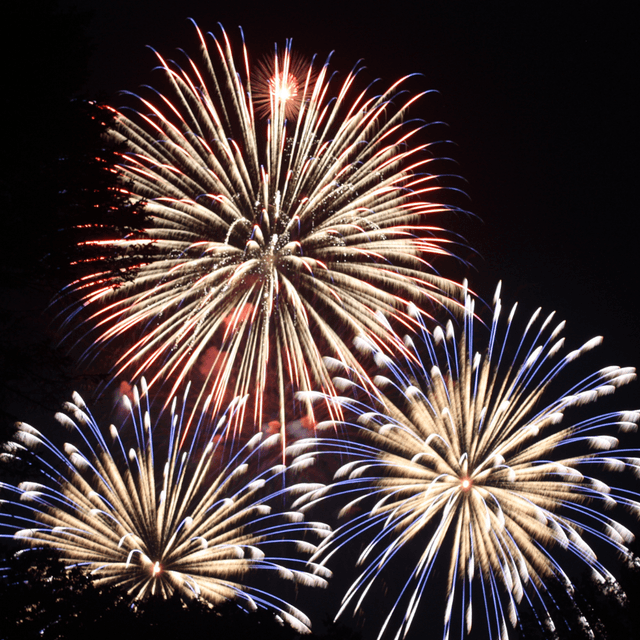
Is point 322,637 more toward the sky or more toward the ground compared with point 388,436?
more toward the ground

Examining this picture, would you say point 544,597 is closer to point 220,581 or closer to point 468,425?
point 468,425

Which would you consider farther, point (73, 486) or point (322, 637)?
point (73, 486)

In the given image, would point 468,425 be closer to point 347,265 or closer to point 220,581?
point 347,265

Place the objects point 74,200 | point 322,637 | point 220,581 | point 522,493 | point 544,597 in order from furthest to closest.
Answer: point 220,581
point 522,493
point 544,597
point 322,637
point 74,200

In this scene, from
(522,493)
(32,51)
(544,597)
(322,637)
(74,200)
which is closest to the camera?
(32,51)

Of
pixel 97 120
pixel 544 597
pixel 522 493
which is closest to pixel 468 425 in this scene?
pixel 522 493

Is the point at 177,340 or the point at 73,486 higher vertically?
the point at 177,340

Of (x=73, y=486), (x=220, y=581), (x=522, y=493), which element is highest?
(x=522, y=493)

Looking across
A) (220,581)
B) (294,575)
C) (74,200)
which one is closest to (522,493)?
(294,575)

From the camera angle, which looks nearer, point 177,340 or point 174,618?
point 174,618
